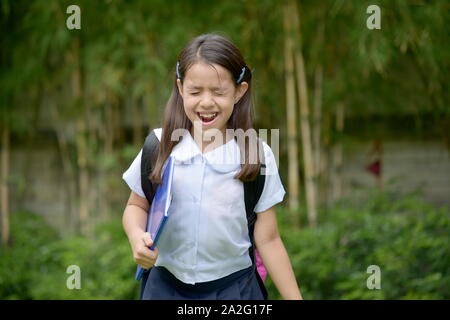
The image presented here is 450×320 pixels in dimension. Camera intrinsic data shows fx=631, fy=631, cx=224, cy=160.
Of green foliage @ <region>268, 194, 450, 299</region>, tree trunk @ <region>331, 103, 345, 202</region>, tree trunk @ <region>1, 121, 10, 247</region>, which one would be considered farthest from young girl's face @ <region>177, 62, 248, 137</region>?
tree trunk @ <region>1, 121, 10, 247</region>

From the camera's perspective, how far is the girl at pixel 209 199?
150cm

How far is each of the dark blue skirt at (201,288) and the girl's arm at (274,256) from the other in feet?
0.23

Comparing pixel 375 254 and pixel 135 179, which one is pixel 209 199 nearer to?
pixel 135 179

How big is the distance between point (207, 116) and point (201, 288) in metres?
0.41

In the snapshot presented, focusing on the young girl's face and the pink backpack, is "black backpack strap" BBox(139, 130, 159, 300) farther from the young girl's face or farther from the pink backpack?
the pink backpack

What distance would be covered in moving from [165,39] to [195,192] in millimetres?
2378

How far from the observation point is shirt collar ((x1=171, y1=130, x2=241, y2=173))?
1530mm

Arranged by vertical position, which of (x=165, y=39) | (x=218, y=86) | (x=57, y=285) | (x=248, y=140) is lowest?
(x=57, y=285)

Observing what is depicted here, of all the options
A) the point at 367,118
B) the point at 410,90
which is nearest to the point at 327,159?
the point at 367,118

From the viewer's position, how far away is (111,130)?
184 inches

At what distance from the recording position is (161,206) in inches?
55.2

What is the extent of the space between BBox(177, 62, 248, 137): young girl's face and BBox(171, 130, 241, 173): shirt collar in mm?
56

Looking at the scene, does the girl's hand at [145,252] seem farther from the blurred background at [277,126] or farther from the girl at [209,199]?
the blurred background at [277,126]
